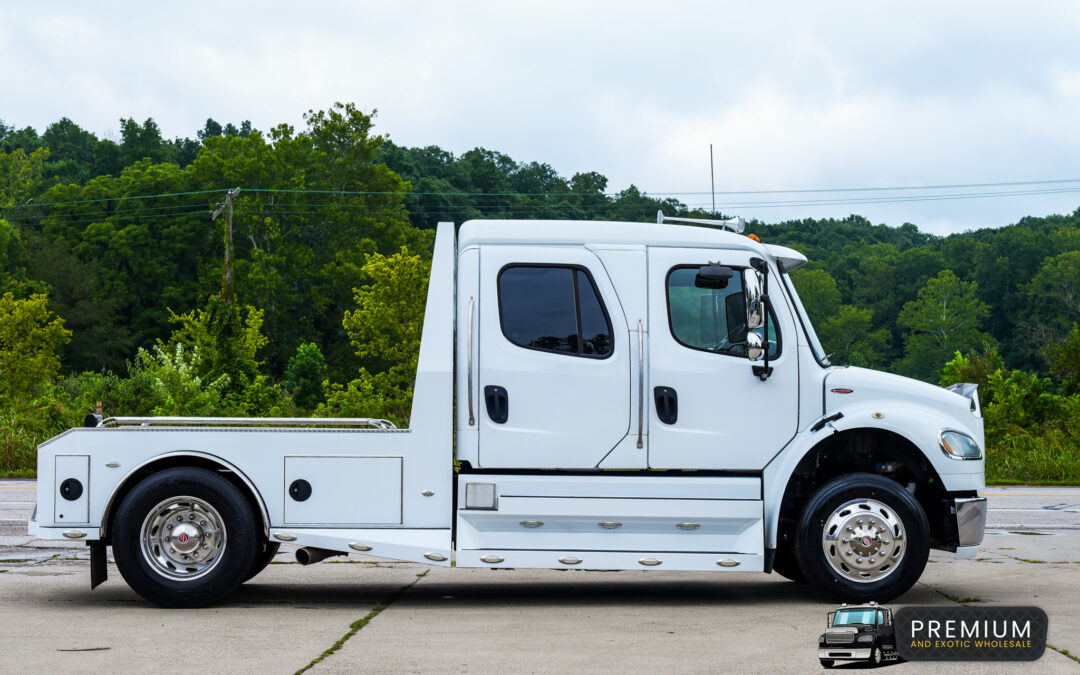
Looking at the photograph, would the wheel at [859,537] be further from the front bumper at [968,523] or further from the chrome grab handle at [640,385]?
the chrome grab handle at [640,385]

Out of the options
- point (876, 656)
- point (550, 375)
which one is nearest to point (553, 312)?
point (550, 375)

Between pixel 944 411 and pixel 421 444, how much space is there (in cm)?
368

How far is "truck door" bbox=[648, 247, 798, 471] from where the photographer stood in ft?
27.5

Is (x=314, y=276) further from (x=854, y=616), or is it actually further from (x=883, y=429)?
(x=854, y=616)

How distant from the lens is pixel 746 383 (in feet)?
27.8

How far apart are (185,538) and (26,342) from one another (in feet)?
189

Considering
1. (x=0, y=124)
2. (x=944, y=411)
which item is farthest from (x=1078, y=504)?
(x=0, y=124)

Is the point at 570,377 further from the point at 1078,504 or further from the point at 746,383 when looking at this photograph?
the point at 1078,504

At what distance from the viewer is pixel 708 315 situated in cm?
854

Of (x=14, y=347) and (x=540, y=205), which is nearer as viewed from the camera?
(x=14, y=347)

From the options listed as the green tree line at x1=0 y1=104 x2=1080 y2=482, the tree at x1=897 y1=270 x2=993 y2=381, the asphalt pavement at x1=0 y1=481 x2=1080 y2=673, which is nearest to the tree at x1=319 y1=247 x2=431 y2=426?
the green tree line at x1=0 y1=104 x2=1080 y2=482

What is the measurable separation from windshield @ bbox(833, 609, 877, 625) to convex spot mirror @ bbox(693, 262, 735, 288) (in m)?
2.61

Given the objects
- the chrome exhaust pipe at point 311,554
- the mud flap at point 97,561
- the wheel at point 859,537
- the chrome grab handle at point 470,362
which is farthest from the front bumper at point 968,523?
the mud flap at point 97,561

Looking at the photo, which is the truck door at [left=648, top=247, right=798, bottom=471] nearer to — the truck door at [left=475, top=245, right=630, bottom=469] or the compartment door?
the truck door at [left=475, top=245, right=630, bottom=469]
